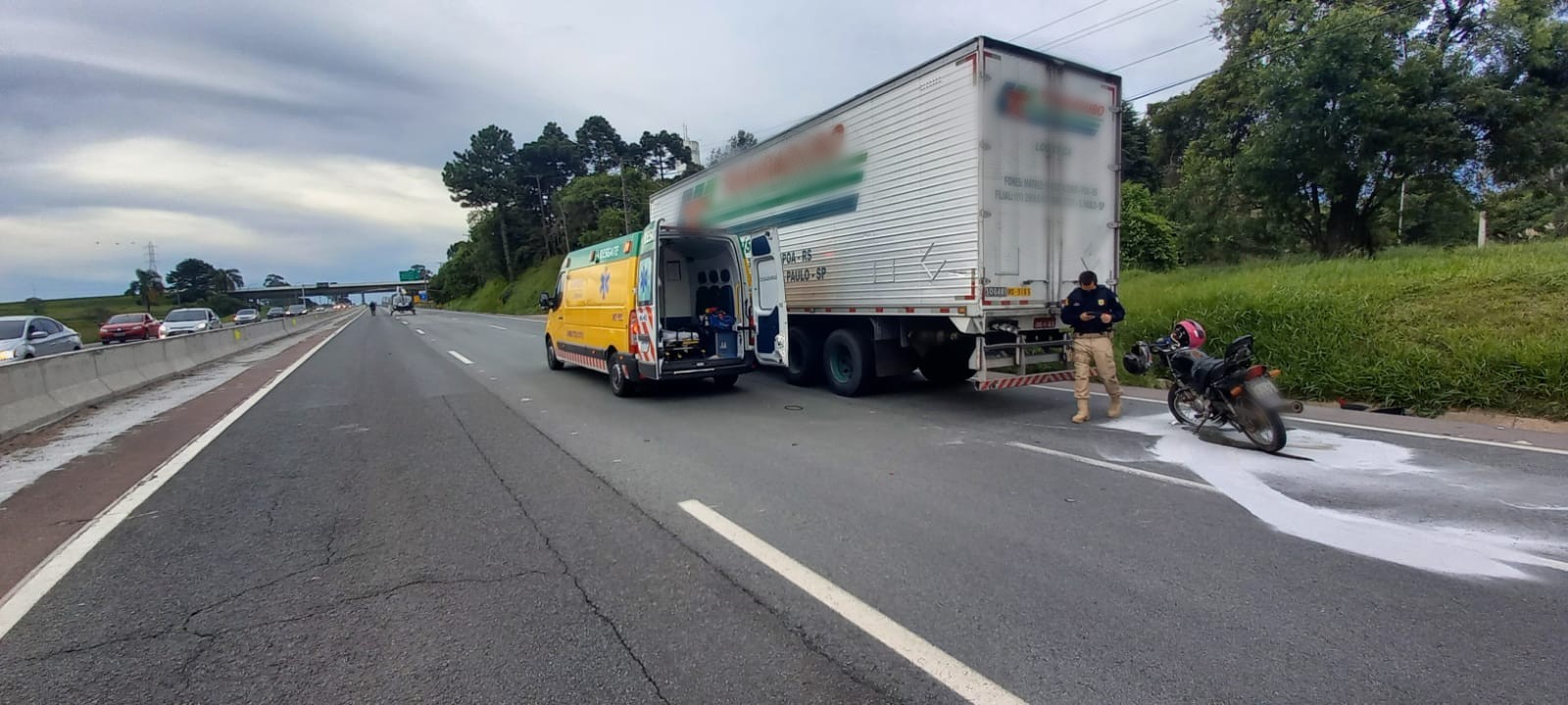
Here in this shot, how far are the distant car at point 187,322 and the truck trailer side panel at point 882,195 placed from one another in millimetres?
23265

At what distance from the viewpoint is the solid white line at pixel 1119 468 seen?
525cm

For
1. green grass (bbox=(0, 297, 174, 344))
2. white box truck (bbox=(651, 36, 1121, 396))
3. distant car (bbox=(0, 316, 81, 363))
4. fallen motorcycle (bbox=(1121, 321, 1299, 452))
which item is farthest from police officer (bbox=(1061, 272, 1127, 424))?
green grass (bbox=(0, 297, 174, 344))

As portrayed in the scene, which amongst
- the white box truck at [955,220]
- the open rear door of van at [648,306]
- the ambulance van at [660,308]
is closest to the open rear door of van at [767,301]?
the white box truck at [955,220]

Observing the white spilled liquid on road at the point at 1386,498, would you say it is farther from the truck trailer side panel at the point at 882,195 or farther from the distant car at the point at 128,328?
the distant car at the point at 128,328

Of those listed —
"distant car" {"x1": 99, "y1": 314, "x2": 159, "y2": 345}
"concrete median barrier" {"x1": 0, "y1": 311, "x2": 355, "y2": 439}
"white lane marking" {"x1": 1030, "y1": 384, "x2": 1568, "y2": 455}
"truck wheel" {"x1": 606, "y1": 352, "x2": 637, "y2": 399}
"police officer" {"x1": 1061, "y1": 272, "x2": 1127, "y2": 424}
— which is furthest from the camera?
"distant car" {"x1": 99, "y1": 314, "x2": 159, "y2": 345}

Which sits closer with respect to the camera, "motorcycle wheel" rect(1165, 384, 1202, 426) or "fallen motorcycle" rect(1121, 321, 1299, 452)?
"fallen motorcycle" rect(1121, 321, 1299, 452)

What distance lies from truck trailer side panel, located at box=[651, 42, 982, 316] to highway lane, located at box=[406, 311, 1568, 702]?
2023 mm

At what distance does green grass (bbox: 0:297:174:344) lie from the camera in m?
39.2

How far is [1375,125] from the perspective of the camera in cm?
1570

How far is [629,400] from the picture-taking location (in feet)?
32.5

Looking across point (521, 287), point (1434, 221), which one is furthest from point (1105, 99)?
point (521, 287)

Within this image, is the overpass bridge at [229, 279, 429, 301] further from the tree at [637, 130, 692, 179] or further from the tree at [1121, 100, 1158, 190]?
the tree at [1121, 100, 1158, 190]

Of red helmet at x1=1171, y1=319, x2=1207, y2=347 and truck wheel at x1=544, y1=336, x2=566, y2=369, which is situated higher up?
red helmet at x1=1171, y1=319, x2=1207, y2=347

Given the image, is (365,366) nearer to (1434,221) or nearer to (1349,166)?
(1349,166)
